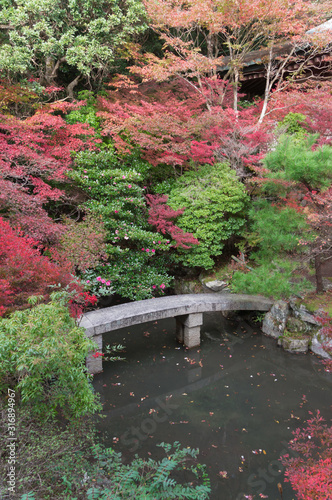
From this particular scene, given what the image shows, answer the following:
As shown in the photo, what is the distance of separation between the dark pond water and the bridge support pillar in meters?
0.20

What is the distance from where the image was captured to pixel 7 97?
25.5ft

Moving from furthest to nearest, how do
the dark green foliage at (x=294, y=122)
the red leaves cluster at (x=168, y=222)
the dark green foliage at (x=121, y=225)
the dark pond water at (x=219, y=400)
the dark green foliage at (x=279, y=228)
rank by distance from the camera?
1. the dark green foliage at (x=294, y=122)
2. the red leaves cluster at (x=168, y=222)
3. the dark green foliage at (x=121, y=225)
4. the dark green foliage at (x=279, y=228)
5. the dark pond water at (x=219, y=400)

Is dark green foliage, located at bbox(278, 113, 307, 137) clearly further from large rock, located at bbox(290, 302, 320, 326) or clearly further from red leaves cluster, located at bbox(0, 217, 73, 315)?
red leaves cluster, located at bbox(0, 217, 73, 315)

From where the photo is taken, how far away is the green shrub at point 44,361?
306cm

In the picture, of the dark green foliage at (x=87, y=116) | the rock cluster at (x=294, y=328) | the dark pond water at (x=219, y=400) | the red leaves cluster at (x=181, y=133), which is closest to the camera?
the dark pond water at (x=219, y=400)

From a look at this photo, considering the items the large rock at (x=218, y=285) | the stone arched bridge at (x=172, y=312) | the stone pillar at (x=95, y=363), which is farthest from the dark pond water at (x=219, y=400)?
the large rock at (x=218, y=285)

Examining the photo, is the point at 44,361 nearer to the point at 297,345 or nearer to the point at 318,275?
the point at 297,345

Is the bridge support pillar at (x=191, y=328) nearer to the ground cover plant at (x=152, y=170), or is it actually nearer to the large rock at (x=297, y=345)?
the ground cover plant at (x=152, y=170)

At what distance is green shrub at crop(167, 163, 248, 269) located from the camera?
826 cm

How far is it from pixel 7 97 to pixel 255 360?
8172mm

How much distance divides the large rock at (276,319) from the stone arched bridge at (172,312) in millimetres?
219

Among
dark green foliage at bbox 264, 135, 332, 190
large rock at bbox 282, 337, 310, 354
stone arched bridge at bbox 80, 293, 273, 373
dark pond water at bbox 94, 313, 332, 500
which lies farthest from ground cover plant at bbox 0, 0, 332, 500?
large rock at bbox 282, 337, 310, 354

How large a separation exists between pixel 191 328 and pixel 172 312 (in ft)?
2.17

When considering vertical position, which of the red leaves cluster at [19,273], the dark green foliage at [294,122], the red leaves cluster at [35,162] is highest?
the dark green foliage at [294,122]
